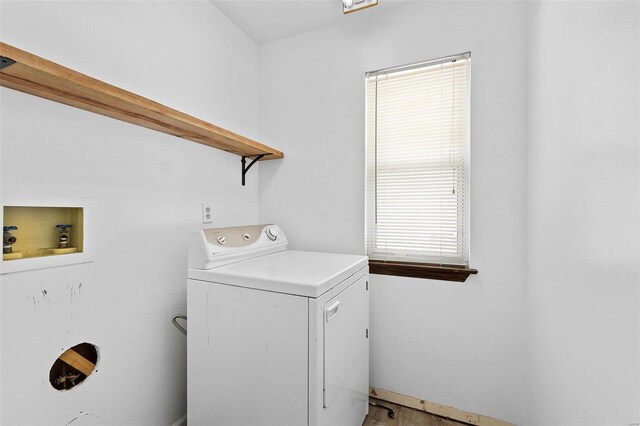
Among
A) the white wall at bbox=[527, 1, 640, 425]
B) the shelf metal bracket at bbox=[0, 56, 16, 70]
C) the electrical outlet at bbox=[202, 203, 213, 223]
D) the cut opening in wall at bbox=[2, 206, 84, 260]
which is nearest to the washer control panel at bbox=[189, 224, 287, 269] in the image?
the electrical outlet at bbox=[202, 203, 213, 223]

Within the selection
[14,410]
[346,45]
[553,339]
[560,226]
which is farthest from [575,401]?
[346,45]

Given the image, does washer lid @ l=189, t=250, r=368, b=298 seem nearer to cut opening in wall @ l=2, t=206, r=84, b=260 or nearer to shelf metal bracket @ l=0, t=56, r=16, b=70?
cut opening in wall @ l=2, t=206, r=84, b=260

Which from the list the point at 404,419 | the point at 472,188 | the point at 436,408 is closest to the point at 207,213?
the point at 472,188

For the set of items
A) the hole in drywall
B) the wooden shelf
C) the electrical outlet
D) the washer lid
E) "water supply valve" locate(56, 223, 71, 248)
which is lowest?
the hole in drywall

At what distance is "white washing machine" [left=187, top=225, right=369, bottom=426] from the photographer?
1.09 m

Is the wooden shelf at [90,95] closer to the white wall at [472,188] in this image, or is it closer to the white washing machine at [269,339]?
the white washing machine at [269,339]

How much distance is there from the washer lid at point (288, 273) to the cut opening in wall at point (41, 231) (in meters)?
0.47

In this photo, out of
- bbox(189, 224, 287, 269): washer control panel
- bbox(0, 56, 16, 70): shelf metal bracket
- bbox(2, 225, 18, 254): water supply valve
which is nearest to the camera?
bbox(0, 56, 16, 70): shelf metal bracket

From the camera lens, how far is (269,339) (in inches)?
44.8

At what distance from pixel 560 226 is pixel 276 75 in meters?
1.98

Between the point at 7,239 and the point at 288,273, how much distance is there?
97 centimetres

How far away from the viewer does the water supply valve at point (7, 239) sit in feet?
3.02

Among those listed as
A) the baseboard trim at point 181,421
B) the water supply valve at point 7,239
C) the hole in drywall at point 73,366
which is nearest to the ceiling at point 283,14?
the water supply valve at point 7,239

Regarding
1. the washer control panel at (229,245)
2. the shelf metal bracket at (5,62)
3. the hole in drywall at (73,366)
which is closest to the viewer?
the shelf metal bracket at (5,62)
